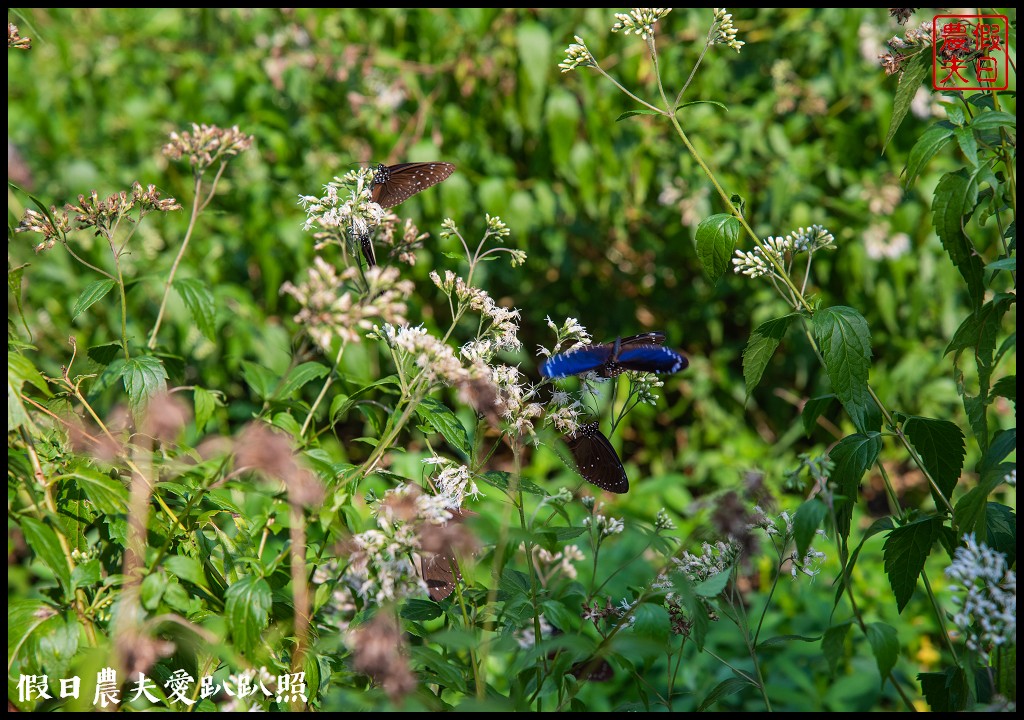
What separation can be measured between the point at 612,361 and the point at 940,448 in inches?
21.2

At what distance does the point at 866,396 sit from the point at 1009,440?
7.7 inches

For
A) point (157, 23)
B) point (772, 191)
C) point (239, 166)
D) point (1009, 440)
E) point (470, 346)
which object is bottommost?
point (1009, 440)

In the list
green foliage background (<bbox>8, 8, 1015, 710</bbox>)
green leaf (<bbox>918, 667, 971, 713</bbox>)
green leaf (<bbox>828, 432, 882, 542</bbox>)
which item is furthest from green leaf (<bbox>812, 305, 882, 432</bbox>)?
green foliage background (<bbox>8, 8, 1015, 710</bbox>)

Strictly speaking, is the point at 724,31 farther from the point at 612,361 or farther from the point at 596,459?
the point at 596,459

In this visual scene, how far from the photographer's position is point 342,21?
3.72 meters

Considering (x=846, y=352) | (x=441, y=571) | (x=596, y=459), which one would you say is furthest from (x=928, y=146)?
(x=441, y=571)

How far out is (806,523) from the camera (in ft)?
3.05

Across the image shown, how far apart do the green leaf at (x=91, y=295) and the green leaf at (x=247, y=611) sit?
1.76 feet

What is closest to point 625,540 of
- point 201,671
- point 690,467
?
point 690,467

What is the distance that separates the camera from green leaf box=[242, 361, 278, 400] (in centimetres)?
152

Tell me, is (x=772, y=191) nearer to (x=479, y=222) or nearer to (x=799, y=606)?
(x=479, y=222)

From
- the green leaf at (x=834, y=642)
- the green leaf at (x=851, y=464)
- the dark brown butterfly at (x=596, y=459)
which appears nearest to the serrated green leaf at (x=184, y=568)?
the dark brown butterfly at (x=596, y=459)

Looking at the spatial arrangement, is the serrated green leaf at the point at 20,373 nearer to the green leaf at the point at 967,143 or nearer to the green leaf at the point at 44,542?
the green leaf at the point at 44,542

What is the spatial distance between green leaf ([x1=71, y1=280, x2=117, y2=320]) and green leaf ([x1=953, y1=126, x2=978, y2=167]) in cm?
128
